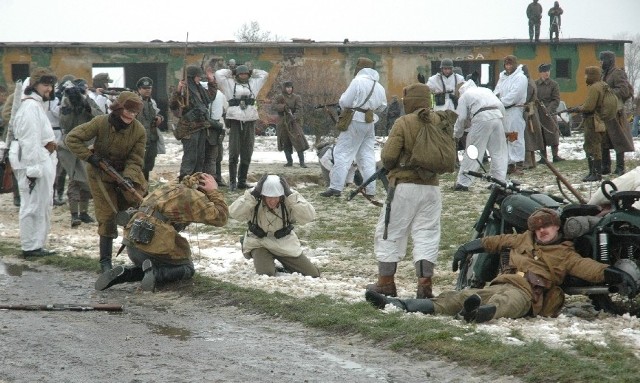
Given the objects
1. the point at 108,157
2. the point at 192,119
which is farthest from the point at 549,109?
the point at 108,157

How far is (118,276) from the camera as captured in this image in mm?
10227

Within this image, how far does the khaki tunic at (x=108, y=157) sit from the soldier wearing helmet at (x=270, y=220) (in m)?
1.07

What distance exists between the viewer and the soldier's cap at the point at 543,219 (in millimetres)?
8422

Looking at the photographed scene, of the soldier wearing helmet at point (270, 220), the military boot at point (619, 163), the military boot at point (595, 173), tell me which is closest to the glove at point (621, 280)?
the soldier wearing helmet at point (270, 220)

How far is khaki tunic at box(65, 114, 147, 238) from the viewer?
1102 cm

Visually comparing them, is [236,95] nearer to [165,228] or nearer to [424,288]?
[165,228]

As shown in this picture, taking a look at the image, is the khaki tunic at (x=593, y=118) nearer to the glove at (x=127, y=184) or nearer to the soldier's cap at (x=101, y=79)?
the soldier's cap at (x=101, y=79)

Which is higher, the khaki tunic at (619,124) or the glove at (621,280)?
the khaki tunic at (619,124)

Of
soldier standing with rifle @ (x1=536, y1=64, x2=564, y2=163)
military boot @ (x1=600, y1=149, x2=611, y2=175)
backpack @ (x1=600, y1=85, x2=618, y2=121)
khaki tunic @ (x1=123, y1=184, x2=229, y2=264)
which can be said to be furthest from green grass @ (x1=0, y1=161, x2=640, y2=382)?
soldier standing with rifle @ (x1=536, y1=64, x2=564, y2=163)

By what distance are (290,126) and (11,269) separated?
1145 centimetres

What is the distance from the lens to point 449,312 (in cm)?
841

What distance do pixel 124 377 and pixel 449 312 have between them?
2.55m

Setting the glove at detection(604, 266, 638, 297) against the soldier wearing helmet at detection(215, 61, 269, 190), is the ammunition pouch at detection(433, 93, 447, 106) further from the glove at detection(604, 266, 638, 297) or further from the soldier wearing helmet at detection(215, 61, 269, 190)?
the glove at detection(604, 266, 638, 297)

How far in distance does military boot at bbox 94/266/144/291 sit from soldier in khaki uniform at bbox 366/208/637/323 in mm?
2579
